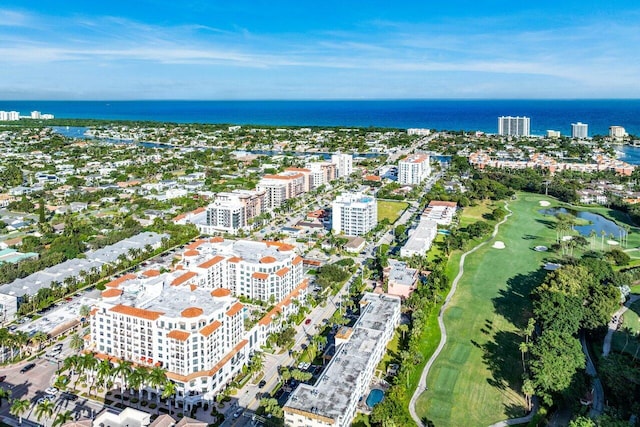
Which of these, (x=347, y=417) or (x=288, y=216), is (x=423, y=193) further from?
(x=347, y=417)

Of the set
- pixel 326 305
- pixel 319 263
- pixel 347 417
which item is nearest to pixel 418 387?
pixel 347 417

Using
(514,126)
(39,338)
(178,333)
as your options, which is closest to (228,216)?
(39,338)

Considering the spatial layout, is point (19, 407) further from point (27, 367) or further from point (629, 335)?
point (629, 335)

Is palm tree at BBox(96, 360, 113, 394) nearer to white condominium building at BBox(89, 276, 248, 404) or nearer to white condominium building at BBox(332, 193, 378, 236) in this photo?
white condominium building at BBox(89, 276, 248, 404)

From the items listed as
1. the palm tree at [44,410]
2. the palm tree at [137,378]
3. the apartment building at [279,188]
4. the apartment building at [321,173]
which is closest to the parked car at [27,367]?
the palm tree at [44,410]

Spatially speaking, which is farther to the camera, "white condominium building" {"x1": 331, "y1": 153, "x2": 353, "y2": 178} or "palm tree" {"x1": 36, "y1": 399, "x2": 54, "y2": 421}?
"white condominium building" {"x1": 331, "y1": 153, "x2": 353, "y2": 178}

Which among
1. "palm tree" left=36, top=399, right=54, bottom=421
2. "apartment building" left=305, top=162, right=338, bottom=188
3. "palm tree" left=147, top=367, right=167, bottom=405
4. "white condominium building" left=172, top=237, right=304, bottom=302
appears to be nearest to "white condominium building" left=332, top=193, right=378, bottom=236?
"white condominium building" left=172, top=237, right=304, bottom=302

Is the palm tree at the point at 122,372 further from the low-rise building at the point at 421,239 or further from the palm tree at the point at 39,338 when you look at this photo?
the low-rise building at the point at 421,239
